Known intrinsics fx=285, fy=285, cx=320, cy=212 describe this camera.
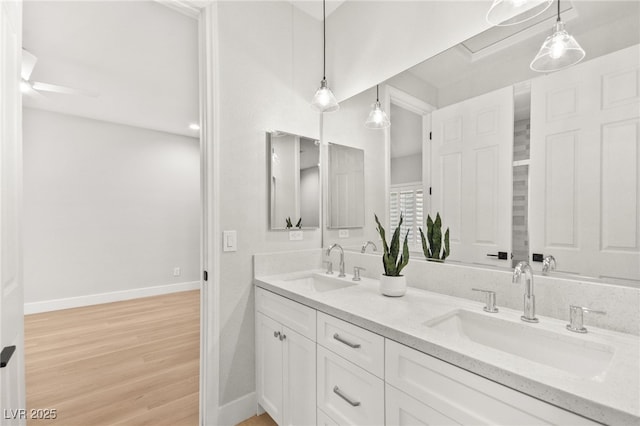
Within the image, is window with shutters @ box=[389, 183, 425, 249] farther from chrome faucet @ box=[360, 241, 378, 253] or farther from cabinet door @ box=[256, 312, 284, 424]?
cabinet door @ box=[256, 312, 284, 424]

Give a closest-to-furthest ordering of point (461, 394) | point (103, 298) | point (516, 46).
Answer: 1. point (461, 394)
2. point (516, 46)
3. point (103, 298)

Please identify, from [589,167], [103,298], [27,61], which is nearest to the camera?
[589,167]

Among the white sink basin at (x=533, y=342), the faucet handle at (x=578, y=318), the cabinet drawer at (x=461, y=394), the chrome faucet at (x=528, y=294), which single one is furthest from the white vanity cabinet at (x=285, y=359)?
the faucet handle at (x=578, y=318)

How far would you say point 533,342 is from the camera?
1.00 m

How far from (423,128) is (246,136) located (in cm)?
108

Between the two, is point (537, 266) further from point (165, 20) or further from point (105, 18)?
point (105, 18)

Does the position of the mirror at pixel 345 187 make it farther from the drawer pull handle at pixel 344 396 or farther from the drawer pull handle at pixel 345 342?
the drawer pull handle at pixel 344 396

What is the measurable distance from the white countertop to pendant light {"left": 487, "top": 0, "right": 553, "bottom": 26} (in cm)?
117

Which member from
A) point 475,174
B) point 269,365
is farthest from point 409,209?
point 269,365

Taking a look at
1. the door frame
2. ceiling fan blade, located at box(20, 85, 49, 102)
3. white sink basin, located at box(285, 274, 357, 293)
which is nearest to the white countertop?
white sink basin, located at box(285, 274, 357, 293)

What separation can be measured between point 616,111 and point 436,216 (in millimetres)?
769

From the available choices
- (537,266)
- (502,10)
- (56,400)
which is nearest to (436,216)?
(537,266)

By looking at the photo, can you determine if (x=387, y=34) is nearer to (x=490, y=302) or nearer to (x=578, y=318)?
(x=490, y=302)

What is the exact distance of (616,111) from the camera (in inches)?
39.7
